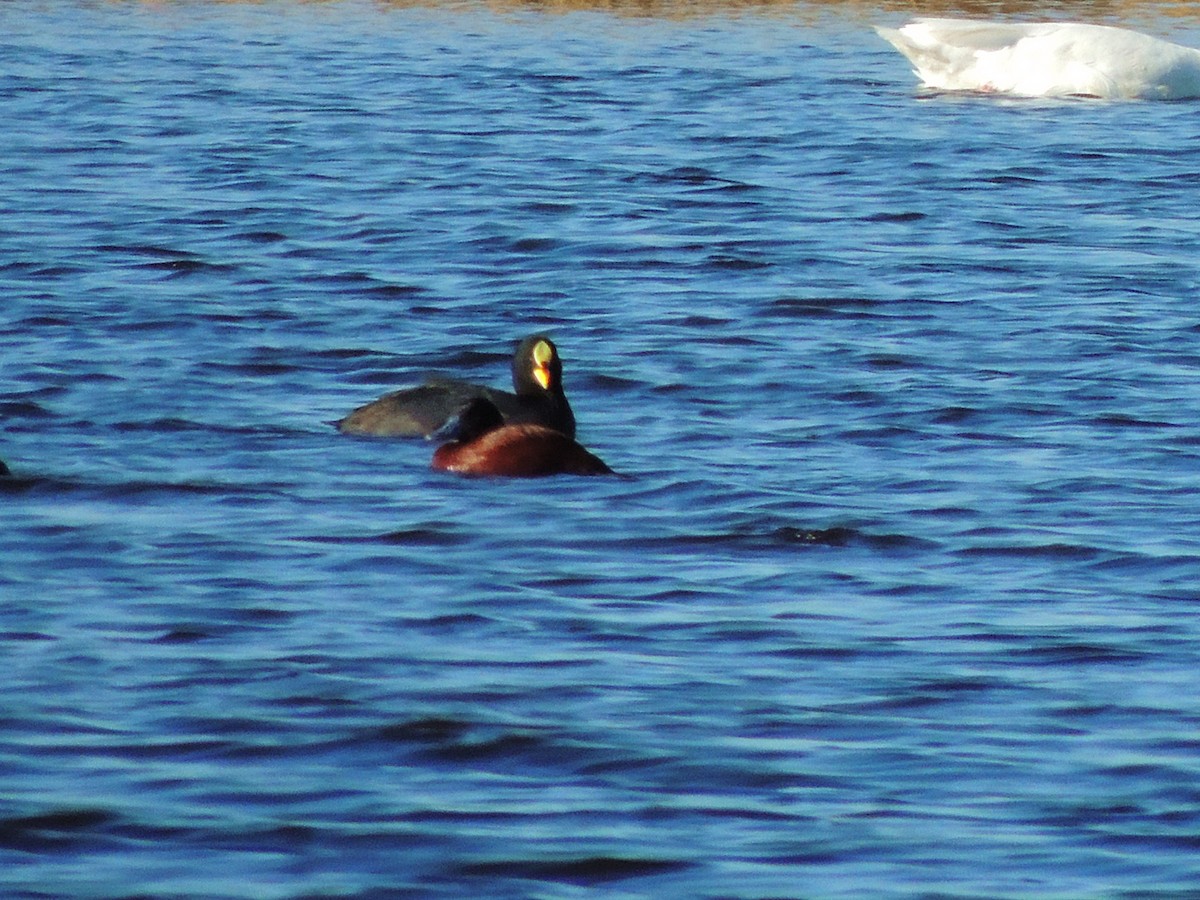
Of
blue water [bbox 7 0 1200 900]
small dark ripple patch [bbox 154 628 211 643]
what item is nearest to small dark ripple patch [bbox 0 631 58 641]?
blue water [bbox 7 0 1200 900]

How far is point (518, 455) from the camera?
1031cm

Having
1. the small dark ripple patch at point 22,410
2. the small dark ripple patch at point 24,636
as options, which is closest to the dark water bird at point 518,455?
the small dark ripple patch at point 22,410

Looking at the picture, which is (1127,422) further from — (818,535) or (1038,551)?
(818,535)

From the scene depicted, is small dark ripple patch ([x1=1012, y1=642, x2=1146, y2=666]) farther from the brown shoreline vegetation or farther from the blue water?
the brown shoreline vegetation

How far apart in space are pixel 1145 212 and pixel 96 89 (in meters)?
11.7

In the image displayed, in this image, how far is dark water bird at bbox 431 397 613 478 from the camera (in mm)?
10305

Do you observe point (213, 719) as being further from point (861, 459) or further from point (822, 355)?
point (822, 355)

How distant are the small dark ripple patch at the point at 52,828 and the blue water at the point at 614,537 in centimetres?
1

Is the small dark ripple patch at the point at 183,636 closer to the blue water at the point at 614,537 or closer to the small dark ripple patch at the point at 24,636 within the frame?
the blue water at the point at 614,537

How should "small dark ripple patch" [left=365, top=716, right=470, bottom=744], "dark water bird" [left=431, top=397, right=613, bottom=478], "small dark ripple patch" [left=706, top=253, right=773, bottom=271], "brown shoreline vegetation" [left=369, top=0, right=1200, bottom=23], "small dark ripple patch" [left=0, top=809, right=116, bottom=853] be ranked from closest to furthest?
1. "small dark ripple patch" [left=0, top=809, right=116, bottom=853]
2. "small dark ripple patch" [left=365, top=716, right=470, bottom=744]
3. "dark water bird" [left=431, top=397, right=613, bottom=478]
4. "small dark ripple patch" [left=706, top=253, right=773, bottom=271]
5. "brown shoreline vegetation" [left=369, top=0, right=1200, bottom=23]

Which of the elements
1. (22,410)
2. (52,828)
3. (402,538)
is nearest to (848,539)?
(402,538)

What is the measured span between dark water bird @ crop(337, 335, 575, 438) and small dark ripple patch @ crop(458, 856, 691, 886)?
5052 mm

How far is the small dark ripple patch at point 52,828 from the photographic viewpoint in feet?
19.5

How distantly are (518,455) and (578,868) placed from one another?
4.57 meters
